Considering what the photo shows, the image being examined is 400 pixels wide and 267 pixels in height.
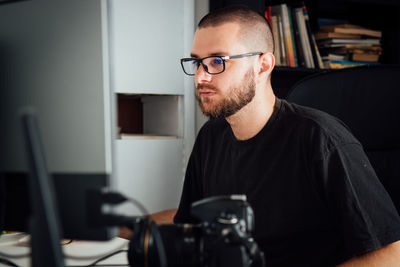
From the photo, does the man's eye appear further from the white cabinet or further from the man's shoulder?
the white cabinet

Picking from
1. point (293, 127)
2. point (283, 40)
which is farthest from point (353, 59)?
point (293, 127)

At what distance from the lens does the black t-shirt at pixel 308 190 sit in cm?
88

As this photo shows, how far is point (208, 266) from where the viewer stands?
60cm

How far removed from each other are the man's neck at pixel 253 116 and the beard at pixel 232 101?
0.05 ft

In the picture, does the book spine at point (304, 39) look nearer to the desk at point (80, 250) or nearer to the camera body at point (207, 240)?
the desk at point (80, 250)

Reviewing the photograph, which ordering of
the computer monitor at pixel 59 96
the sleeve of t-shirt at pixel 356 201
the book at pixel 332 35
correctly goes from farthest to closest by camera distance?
the book at pixel 332 35 < the sleeve of t-shirt at pixel 356 201 < the computer monitor at pixel 59 96

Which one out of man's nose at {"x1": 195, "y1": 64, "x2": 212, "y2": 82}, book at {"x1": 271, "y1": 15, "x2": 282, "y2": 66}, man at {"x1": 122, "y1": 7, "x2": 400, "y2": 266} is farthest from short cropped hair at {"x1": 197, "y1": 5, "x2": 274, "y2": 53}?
book at {"x1": 271, "y1": 15, "x2": 282, "y2": 66}

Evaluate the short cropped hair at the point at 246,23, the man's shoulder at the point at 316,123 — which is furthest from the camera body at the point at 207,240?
the short cropped hair at the point at 246,23

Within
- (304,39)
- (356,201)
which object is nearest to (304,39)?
(304,39)

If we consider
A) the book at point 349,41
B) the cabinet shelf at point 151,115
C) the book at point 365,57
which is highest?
the book at point 349,41

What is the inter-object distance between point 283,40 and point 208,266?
5.12ft

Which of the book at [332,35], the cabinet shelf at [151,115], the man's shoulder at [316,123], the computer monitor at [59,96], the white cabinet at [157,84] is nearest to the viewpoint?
the computer monitor at [59,96]

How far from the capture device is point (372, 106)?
1.09m

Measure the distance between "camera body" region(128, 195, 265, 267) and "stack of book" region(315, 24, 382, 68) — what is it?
1663 millimetres
